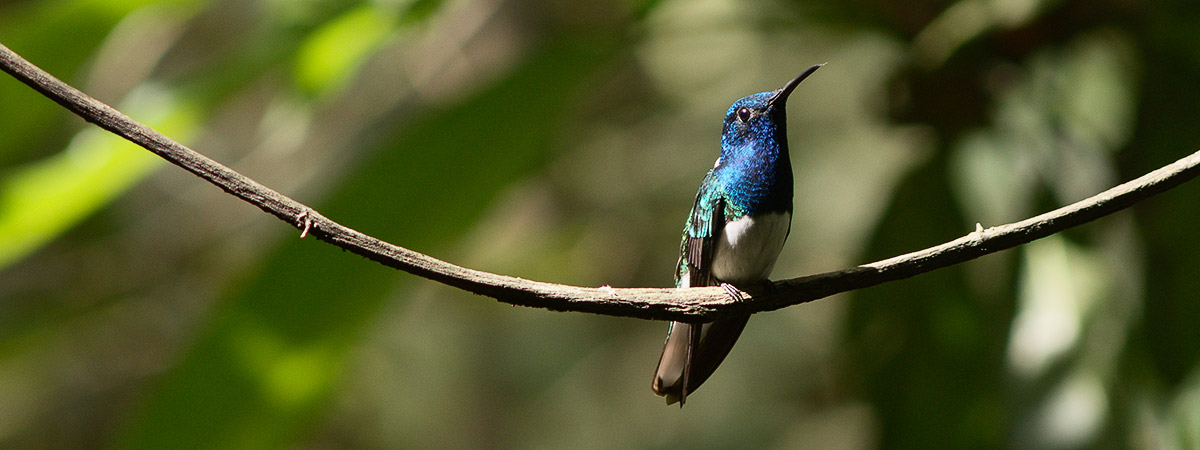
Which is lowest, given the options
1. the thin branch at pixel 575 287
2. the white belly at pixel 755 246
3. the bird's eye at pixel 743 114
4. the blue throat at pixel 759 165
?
the thin branch at pixel 575 287

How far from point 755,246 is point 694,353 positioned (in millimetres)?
146

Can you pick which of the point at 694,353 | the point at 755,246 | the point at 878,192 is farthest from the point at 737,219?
the point at 878,192

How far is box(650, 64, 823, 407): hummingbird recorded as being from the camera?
812 mm

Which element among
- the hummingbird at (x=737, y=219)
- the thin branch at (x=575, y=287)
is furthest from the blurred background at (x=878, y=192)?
the thin branch at (x=575, y=287)

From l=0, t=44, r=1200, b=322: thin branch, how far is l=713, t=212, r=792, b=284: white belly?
206mm

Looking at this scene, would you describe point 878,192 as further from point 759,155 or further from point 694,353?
point 694,353

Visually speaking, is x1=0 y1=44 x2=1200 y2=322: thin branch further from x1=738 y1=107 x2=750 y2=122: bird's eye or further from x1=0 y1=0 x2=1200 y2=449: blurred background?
x1=0 y1=0 x2=1200 y2=449: blurred background

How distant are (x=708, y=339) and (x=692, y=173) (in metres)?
2.26

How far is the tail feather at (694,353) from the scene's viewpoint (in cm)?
79

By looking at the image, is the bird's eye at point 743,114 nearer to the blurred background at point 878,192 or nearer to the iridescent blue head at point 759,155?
the iridescent blue head at point 759,155

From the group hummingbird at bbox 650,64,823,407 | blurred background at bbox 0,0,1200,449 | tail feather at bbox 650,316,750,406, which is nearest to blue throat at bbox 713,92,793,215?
hummingbird at bbox 650,64,823,407

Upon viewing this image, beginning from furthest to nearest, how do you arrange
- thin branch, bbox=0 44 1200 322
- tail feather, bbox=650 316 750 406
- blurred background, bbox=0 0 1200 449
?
blurred background, bbox=0 0 1200 449, tail feather, bbox=650 316 750 406, thin branch, bbox=0 44 1200 322

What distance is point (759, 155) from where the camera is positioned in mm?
886

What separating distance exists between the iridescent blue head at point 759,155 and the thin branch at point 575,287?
226 millimetres
